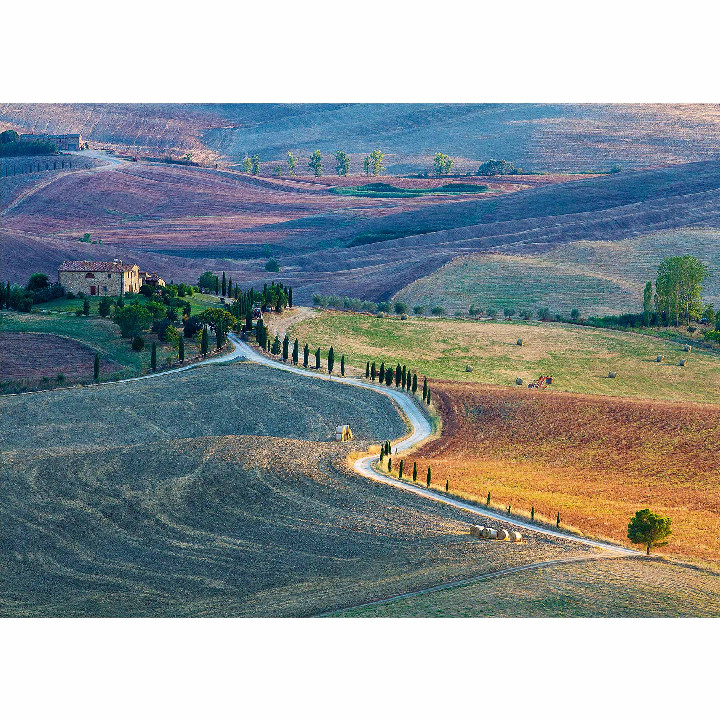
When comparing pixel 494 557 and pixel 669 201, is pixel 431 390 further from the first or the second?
pixel 669 201

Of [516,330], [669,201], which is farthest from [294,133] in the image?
[516,330]

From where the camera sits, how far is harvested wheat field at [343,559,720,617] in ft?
96.0

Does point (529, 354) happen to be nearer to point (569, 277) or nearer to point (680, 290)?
point (680, 290)

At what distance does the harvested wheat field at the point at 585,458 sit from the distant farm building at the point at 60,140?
72291mm

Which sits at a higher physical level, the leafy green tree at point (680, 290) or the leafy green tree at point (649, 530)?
the leafy green tree at point (680, 290)

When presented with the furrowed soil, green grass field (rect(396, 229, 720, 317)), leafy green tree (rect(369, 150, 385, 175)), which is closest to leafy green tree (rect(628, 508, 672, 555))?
the furrowed soil

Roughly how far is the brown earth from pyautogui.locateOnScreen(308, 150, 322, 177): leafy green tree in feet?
150

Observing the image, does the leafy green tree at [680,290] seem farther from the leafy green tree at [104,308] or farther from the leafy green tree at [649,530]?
the leafy green tree at [104,308]

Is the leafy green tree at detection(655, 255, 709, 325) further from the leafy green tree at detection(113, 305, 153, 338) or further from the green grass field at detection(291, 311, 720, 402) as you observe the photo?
the leafy green tree at detection(113, 305, 153, 338)

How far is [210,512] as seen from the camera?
37.5 m

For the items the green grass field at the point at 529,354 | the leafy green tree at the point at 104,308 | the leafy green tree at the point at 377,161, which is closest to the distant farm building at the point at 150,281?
the leafy green tree at the point at 104,308

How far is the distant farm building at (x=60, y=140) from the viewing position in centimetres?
10656

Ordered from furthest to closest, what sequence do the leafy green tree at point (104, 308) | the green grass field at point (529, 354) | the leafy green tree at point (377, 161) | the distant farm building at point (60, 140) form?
1. the distant farm building at point (60, 140)
2. the leafy green tree at point (377, 161)
3. the leafy green tree at point (104, 308)
4. the green grass field at point (529, 354)

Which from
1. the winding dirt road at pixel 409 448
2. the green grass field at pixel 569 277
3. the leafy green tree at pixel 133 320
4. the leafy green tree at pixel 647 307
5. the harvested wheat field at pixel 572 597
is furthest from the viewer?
the green grass field at pixel 569 277
